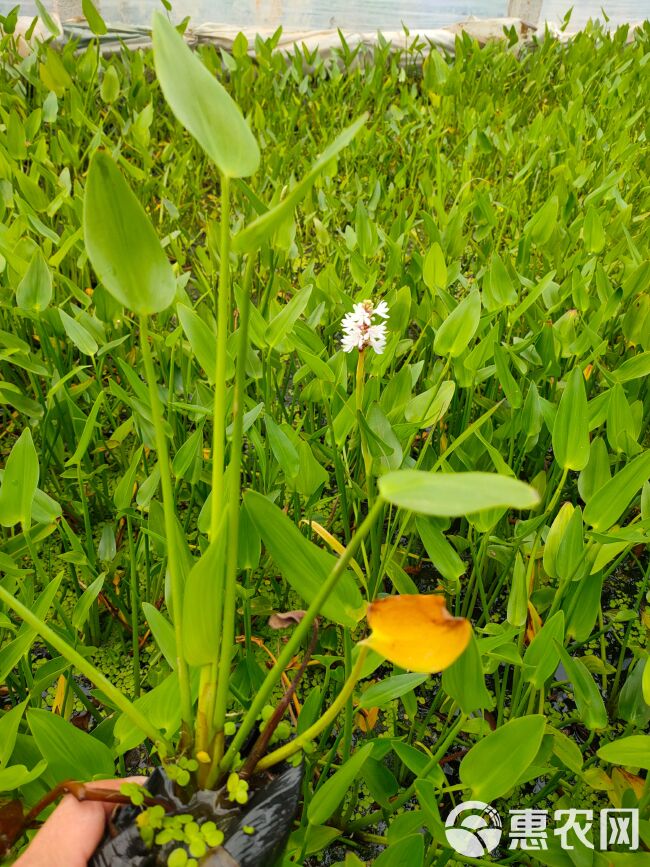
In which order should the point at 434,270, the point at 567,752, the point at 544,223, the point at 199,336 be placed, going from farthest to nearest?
the point at 544,223, the point at 434,270, the point at 199,336, the point at 567,752

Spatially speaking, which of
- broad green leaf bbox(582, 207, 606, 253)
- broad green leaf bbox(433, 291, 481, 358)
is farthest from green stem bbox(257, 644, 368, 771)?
broad green leaf bbox(582, 207, 606, 253)

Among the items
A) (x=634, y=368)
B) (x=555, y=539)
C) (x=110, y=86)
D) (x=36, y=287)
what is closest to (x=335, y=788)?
(x=555, y=539)

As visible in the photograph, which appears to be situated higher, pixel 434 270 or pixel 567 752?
pixel 434 270

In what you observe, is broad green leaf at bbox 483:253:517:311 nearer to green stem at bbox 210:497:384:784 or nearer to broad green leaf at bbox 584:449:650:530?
broad green leaf at bbox 584:449:650:530

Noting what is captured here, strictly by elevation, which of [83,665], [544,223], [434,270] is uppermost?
[544,223]

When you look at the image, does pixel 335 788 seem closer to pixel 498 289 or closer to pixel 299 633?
pixel 299 633

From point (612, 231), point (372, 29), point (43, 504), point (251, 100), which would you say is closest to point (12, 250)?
point (43, 504)
